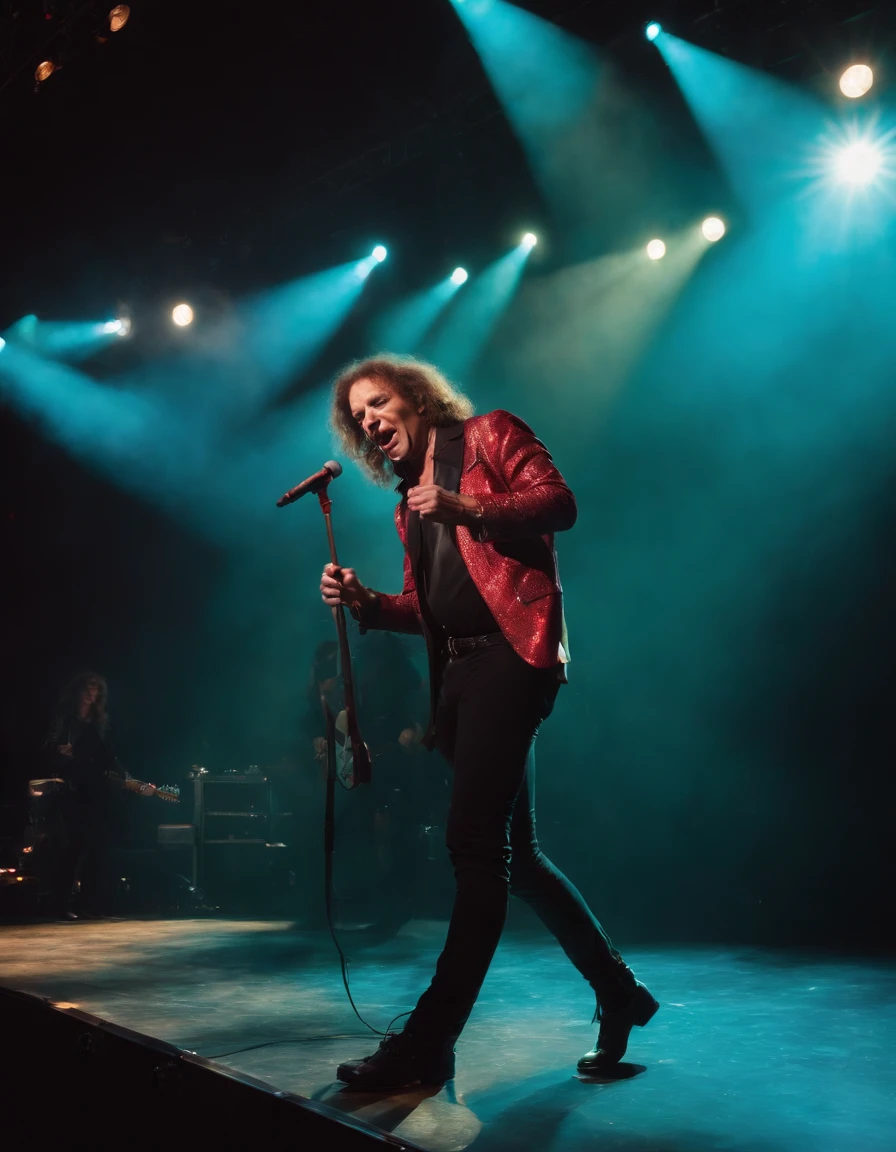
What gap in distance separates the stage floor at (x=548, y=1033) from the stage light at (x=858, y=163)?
203 inches

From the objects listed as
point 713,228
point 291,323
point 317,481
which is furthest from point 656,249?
point 317,481

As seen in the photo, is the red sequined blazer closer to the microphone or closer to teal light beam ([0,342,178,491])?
the microphone

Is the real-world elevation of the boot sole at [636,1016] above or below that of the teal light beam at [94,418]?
below

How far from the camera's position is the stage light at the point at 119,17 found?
6.10 m

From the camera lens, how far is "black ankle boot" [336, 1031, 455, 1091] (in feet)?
6.60

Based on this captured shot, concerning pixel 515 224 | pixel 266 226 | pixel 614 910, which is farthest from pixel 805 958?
pixel 266 226

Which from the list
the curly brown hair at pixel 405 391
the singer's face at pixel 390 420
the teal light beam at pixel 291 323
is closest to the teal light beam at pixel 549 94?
the teal light beam at pixel 291 323

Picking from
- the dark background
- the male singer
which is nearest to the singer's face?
the male singer

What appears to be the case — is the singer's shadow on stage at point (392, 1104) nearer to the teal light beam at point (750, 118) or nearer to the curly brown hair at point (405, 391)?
the curly brown hair at point (405, 391)

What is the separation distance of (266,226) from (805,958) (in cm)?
707

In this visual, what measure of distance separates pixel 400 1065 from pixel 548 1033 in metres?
0.89

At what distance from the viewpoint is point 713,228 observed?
23.8ft

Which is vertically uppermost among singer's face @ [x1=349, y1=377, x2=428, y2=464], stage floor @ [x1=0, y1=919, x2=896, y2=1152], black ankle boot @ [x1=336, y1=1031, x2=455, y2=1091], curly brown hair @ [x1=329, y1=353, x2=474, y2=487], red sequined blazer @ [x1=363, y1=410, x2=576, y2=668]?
curly brown hair @ [x1=329, y1=353, x2=474, y2=487]

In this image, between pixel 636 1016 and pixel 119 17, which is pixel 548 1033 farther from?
pixel 119 17
